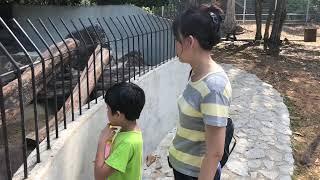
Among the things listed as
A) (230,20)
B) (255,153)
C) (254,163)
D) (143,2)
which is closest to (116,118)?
(254,163)

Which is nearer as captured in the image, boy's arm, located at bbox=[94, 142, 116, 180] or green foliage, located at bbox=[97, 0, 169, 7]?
boy's arm, located at bbox=[94, 142, 116, 180]

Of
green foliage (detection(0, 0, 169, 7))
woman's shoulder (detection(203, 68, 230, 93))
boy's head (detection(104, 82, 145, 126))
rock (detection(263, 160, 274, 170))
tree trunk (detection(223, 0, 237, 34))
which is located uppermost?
green foliage (detection(0, 0, 169, 7))

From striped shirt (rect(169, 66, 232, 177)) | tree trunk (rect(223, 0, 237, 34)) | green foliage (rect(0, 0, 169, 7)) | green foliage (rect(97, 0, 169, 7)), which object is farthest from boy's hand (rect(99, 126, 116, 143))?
tree trunk (rect(223, 0, 237, 34))

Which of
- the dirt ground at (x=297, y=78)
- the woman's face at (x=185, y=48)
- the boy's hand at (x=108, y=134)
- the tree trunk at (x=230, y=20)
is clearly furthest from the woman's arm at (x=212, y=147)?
the tree trunk at (x=230, y=20)

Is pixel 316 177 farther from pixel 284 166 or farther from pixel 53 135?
pixel 53 135

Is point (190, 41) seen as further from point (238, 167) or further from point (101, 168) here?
point (238, 167)

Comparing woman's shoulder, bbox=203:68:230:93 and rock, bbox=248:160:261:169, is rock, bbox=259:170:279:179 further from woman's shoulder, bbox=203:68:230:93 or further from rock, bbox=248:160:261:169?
woman's shoulder, bbox=203:68:230:93

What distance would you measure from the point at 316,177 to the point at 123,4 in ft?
22.7

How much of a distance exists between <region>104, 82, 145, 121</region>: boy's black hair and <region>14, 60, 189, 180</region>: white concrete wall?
537 millimetres

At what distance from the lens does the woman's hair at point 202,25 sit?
2115 mm

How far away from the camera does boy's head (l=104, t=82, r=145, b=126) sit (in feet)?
8.30

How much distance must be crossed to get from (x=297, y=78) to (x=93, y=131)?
24.5 feet

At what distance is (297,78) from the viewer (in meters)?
10.0

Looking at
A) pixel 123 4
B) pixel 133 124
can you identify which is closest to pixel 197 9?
pixel 133 124
